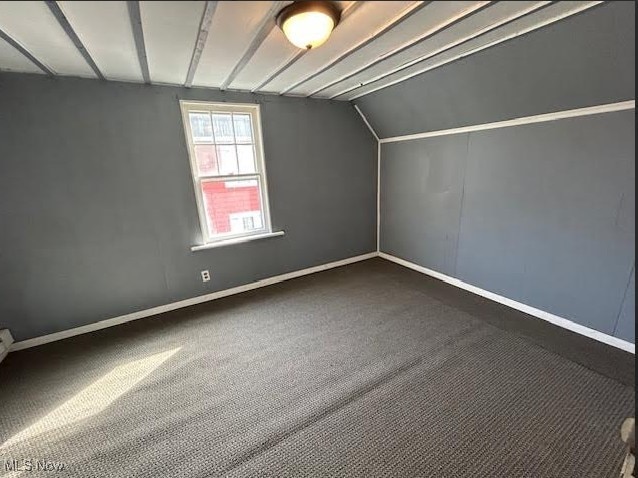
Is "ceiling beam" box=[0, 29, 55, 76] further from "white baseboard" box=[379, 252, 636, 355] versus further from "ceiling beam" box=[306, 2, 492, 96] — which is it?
"white baseboard" box=[379, 252, 636, 355]

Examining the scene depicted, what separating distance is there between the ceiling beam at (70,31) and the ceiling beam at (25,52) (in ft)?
0.91

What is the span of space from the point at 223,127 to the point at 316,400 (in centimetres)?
264

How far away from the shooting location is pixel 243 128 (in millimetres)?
2947

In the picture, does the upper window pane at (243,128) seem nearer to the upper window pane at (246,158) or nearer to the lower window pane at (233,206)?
the upper window pane at (246,158)

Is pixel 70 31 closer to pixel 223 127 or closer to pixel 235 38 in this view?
pixel 235 38

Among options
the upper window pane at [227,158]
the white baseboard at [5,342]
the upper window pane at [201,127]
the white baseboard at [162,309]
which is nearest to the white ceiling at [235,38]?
the upper window pane at [201,127]

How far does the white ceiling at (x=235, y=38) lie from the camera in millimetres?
1274

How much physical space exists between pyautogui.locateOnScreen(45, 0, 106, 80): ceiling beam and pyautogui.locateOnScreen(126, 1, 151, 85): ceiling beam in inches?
10.9

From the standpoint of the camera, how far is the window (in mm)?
2740

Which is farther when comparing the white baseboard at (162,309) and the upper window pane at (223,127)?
the upper window pane at (223,127)

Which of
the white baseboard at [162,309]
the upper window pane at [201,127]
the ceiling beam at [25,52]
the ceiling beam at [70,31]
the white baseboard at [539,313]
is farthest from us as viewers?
the upper window pane at [201,127]

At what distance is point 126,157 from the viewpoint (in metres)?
2.43

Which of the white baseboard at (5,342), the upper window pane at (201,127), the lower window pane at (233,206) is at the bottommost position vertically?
the white baseboard at (5,342)

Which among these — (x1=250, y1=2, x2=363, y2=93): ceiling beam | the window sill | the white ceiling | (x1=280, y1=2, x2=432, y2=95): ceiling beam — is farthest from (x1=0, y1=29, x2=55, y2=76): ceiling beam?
(x1=280, y1=2, x2=432, y2=95): ceiling beam
